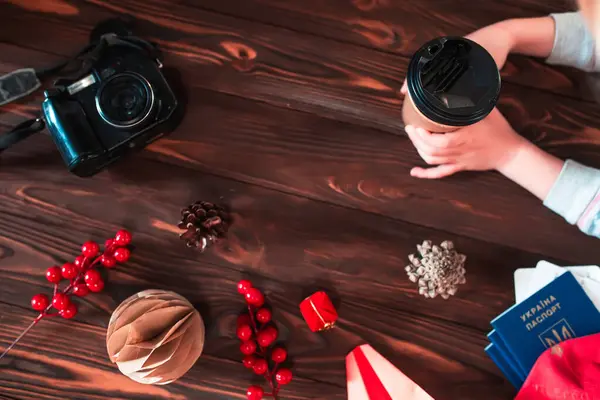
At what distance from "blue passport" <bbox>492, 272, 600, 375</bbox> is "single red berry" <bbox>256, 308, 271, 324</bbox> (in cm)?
33

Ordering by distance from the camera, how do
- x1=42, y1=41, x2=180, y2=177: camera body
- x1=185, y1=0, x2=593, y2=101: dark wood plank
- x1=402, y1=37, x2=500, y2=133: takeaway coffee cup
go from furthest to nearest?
x1=185, y1=0, x2=593, y2=101: dark wood plank, x1=42, y1=41, x2=180, y2=177: camera body, x1=402, y1=37, x2=500, y2=133: takeaway coffee cup

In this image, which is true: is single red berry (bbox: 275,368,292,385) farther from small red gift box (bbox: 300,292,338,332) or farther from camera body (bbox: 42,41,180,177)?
camera body (bbox: 42,41,180,177)

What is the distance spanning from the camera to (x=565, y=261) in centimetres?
77

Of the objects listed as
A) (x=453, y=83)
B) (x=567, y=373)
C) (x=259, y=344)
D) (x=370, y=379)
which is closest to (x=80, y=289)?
(x=259, y=344)

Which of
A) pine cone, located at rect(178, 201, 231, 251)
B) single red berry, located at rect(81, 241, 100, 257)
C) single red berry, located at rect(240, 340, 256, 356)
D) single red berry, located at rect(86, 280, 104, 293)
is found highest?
pine cone, located at rect(178, 201, 231, 251)

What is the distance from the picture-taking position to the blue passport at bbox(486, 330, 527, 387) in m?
0.73

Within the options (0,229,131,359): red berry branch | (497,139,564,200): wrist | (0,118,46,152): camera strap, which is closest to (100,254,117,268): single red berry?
(0,229,131,359): red berry branch

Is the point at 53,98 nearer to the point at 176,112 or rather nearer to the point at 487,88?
the point at 176,112

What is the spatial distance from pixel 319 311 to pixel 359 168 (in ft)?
0.75

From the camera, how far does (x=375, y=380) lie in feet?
2.43

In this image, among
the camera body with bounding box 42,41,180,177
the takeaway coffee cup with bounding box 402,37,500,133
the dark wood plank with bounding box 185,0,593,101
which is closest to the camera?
the takeaway coffee cup with bounding box 402,37,500,133

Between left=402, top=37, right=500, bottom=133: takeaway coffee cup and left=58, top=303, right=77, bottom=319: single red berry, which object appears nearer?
left=402, top=37, right=500, bottom=133: takeaway coffee cup

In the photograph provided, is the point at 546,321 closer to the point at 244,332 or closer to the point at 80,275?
the point at 244,332

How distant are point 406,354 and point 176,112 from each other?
1.65 ft
